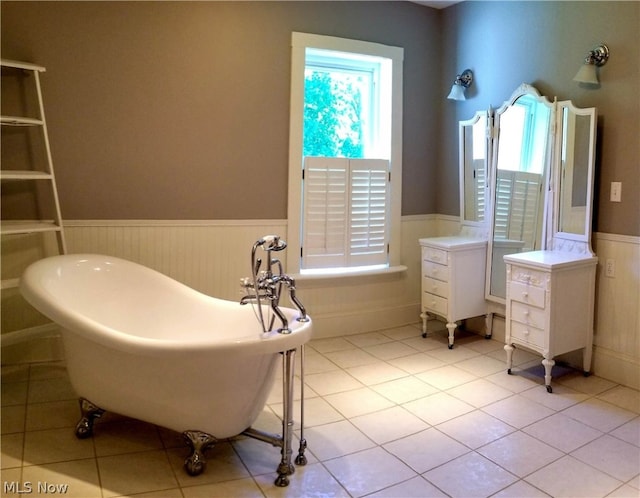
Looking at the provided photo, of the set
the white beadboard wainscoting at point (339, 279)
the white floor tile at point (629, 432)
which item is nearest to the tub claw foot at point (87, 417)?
the white beadboard wainscoting at point (339, 279)

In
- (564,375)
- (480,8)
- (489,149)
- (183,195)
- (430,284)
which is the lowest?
(564,375)

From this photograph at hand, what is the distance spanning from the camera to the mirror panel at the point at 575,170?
3.09 m

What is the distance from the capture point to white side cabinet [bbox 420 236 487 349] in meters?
3.73

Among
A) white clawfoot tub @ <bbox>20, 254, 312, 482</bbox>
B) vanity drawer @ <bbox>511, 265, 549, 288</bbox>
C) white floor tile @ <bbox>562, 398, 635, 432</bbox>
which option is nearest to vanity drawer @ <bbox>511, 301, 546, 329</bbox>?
vanity drawer @ <bbox>511, 265, 549, 288</bbox>

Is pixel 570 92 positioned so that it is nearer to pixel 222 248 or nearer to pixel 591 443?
pixel 591 443

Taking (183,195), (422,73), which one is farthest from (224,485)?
(422,73)

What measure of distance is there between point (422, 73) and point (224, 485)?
343 cm

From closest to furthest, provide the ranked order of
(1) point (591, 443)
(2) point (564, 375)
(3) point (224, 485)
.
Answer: (3) point (224, 485) → (1) point (591, 443) → (2) point (564, 375)

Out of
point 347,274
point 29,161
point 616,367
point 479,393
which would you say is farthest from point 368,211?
point 29,161

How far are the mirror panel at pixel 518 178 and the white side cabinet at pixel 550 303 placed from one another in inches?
13.7

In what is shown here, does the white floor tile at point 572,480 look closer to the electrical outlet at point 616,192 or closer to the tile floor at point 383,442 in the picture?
the tile floor at point 383,442

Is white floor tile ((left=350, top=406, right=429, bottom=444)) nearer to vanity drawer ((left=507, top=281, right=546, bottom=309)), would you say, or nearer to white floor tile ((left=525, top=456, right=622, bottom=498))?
white floor tile ((left=525, top=456, right=622, bottom=498))

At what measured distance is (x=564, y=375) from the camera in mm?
3234

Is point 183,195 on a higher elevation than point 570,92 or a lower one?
lower
